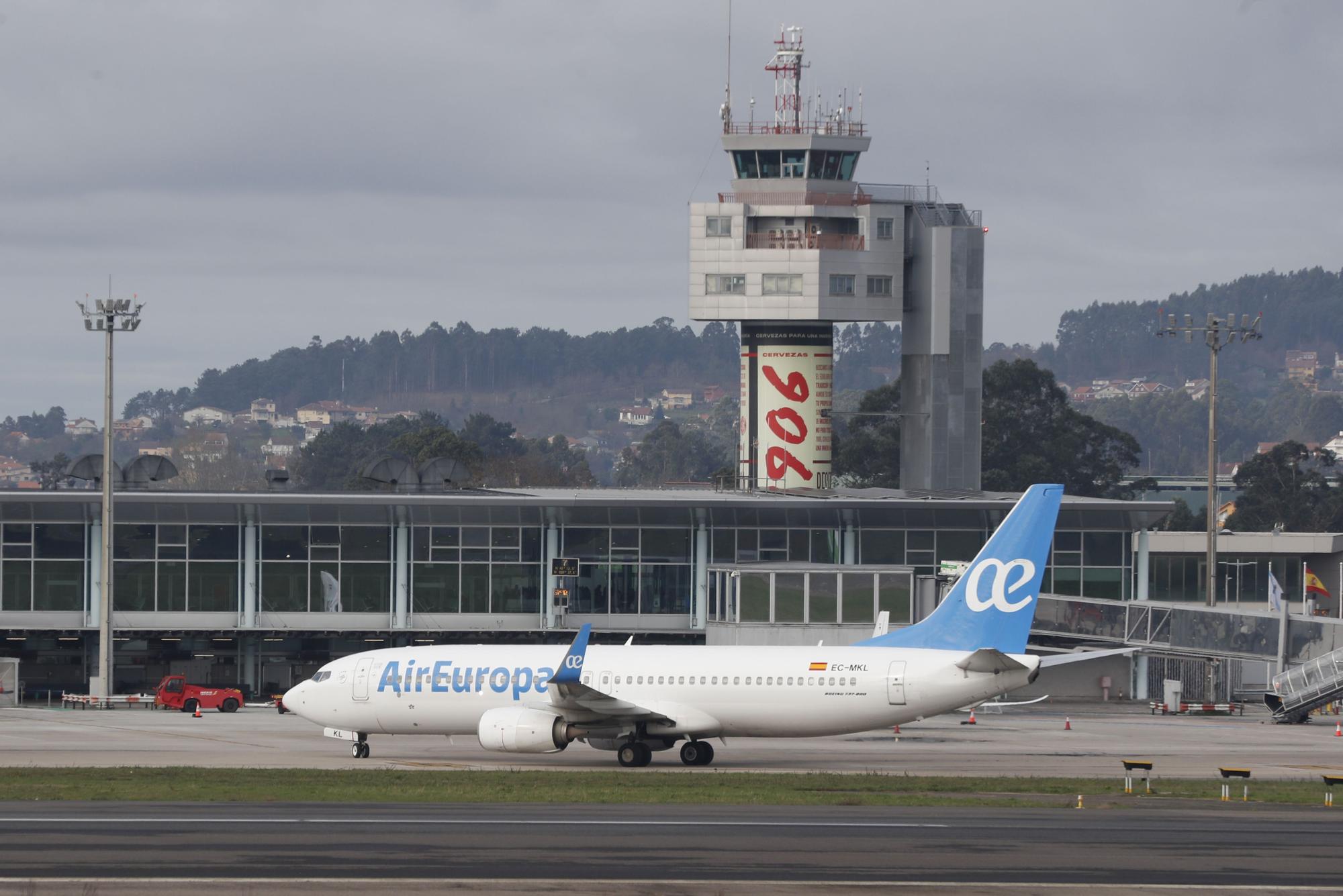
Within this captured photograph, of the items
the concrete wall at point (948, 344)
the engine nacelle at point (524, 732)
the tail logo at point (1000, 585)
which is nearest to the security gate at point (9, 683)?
the engine nacelle at point (524, 732)

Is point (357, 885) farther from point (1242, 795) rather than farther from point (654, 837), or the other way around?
point (1242, 795)

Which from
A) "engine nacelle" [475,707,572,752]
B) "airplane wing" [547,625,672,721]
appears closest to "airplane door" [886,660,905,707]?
"airplane wing" [547,625,672,721]

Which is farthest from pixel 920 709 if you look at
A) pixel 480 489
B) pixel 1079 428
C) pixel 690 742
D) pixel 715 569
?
pixel 1079 428

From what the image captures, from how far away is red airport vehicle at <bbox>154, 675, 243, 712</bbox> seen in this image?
70188 mm

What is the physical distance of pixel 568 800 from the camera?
38.6 metres

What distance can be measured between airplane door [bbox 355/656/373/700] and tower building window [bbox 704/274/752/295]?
5353 centimetres

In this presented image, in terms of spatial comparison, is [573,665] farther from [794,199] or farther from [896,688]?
[794,199]

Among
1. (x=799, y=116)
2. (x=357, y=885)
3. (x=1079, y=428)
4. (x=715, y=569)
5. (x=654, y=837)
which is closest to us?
(x=357, y=885)

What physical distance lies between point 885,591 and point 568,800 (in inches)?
1230

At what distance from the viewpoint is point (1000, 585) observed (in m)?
47.1

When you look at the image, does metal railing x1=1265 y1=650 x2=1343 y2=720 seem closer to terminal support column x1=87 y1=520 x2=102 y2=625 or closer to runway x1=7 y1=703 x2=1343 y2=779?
runway x1=7 y1=703 x2=1343 y2=779

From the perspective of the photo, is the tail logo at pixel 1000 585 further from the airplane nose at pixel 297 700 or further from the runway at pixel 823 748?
the airplane nose at pixel 297 700

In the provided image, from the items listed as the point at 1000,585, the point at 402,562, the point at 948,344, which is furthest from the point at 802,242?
the point at 1000,585

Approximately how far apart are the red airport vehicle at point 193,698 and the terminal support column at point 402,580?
1222cm
